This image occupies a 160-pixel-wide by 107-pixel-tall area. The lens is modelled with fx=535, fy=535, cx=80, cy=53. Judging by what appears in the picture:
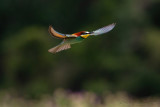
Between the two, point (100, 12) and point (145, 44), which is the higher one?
point (100, 12)

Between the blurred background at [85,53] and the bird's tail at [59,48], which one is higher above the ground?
the blurred background at [85,53]

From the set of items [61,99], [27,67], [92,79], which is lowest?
[61,99]

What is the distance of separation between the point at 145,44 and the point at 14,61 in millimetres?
Result: 3330

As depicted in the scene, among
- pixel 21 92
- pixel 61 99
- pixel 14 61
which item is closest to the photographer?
pixel 61 99

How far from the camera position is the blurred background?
12.4 metres

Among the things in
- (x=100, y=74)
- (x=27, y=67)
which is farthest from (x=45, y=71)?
(x=100, y=74)

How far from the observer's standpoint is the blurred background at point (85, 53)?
1242 centimetres

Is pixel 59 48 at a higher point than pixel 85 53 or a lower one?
Result: lower

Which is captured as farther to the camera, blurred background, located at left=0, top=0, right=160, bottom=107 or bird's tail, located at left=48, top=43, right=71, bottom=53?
blurred background, located at left=0, top=0, right=160, bottom=107

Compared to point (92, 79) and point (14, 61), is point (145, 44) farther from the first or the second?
point (14, 61)

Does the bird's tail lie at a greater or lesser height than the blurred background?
lesser

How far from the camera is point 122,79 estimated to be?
12516 millimetres

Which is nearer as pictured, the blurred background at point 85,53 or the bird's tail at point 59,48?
the bird's tail at point 59,48

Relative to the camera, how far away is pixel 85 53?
12.4 metres
